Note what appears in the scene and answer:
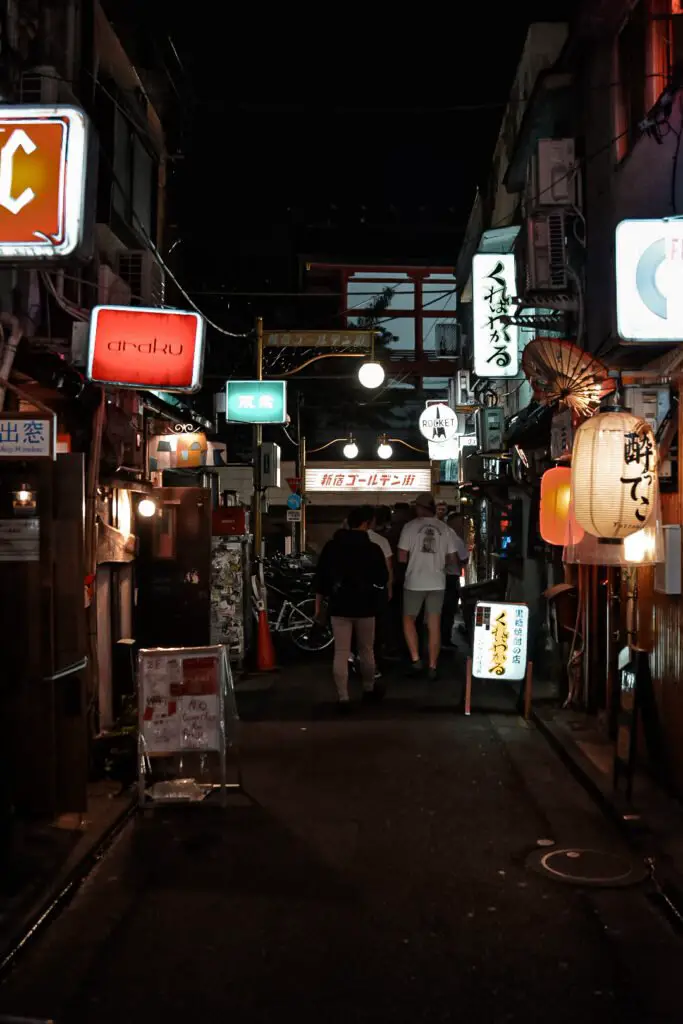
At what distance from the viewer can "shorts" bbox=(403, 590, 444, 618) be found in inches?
530

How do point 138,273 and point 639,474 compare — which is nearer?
point 639,474

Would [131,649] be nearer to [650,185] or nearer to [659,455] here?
[659,455]

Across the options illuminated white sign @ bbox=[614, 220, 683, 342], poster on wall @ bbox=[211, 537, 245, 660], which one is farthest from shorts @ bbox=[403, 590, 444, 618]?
illuminated white sign @ bbox=[614, 220, 683, 342]

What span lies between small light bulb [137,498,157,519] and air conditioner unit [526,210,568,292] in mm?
6265

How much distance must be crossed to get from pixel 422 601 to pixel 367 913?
8.26 m

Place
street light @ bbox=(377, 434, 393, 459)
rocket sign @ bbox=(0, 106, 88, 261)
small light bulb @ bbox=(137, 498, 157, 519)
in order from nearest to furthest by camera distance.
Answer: rocket sign @ bbox=(0, 106, 88, 261) → small light bulb @ bbox=(137, 498, 157, 519) → street light @ bbox=(377, 434, 393, 459)

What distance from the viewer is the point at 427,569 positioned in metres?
13.4

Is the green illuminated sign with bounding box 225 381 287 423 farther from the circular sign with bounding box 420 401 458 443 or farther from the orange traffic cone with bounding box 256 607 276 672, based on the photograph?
the circular sign with bounding box 420 401 458 443

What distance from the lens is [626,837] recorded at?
272 inches

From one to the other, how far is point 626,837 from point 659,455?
3344 millimetres

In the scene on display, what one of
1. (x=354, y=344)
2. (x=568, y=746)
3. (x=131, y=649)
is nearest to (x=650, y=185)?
(x=568, y=746)

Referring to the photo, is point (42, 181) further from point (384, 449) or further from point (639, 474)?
point (384, 449)

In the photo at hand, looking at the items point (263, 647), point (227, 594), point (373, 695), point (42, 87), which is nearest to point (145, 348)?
point (42, 87)

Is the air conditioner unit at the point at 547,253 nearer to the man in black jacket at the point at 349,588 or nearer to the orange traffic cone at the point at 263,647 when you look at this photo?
the man in black jacket at the point at 349,588
